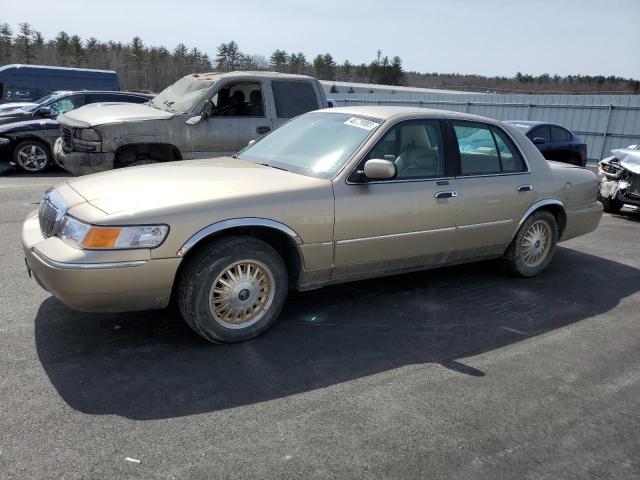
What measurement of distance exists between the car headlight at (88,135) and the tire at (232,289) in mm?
4580

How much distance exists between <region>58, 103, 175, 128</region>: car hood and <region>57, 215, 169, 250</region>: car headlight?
14.8ft

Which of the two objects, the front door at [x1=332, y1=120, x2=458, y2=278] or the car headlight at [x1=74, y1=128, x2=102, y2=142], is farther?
the car headlight at [x1=74, y1=128, x2=102, y2=142]

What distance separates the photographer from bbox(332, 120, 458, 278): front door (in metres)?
4.15

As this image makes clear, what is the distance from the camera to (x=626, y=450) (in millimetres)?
2896

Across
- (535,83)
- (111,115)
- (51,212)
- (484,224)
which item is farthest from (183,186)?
(535,83)

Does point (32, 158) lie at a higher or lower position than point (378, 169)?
lower

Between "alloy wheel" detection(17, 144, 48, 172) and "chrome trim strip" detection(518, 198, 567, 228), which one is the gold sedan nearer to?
"chrome trim strip" detection(518, 198, 567, 228)

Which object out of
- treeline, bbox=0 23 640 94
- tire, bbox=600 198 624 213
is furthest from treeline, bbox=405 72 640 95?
tire, bbox=600 198 624 213

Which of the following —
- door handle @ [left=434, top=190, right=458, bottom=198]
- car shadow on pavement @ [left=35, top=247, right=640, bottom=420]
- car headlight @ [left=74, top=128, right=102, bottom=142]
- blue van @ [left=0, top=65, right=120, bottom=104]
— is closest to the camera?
car shadow on pavement @ [left=35, top=247, right=640, bottom=420]

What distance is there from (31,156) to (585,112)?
18.5 m

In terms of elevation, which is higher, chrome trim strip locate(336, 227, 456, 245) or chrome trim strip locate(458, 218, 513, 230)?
chrome trim strip locate(336, 227, 456, 245)

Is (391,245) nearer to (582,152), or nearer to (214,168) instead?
(214,168)

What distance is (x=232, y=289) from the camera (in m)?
3.75

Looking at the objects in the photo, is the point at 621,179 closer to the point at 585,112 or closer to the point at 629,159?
the point at 629,159
